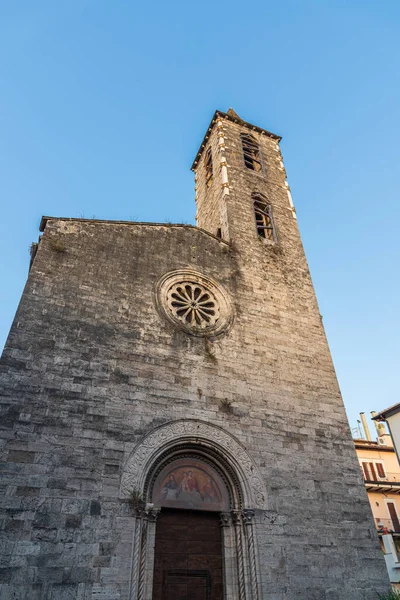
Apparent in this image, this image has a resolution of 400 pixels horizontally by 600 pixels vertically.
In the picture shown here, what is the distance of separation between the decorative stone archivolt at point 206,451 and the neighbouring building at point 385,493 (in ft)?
31.9

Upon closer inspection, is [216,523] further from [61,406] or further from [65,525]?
[61,406]

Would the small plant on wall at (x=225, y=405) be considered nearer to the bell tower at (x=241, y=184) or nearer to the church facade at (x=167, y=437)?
the church facade at (x=167, y=437)

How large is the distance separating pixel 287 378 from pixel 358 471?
7.68ft

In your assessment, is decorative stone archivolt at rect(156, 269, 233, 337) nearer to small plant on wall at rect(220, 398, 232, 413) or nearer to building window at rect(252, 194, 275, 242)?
small plant on wall at rect(220, 398, 232, 413)

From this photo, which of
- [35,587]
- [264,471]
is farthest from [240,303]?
[35,587]

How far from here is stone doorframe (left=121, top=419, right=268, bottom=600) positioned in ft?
21.5

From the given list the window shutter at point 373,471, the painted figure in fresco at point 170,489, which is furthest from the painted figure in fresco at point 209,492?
the window shutter at point 373,471

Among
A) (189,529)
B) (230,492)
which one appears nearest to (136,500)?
(189,529)

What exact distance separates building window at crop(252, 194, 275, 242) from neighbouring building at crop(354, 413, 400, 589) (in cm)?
991

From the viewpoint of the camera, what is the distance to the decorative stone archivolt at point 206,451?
709 centimetres

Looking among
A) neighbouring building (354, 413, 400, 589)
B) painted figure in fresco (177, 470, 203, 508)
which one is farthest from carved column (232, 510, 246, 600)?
neighbouring building (354, 413, 400, 589)

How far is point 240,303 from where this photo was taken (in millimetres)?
10281

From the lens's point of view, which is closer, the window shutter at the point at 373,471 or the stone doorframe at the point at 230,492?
the stone doorframe at the point at 230,492

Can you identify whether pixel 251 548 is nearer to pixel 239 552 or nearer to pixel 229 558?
pixel 239 552
